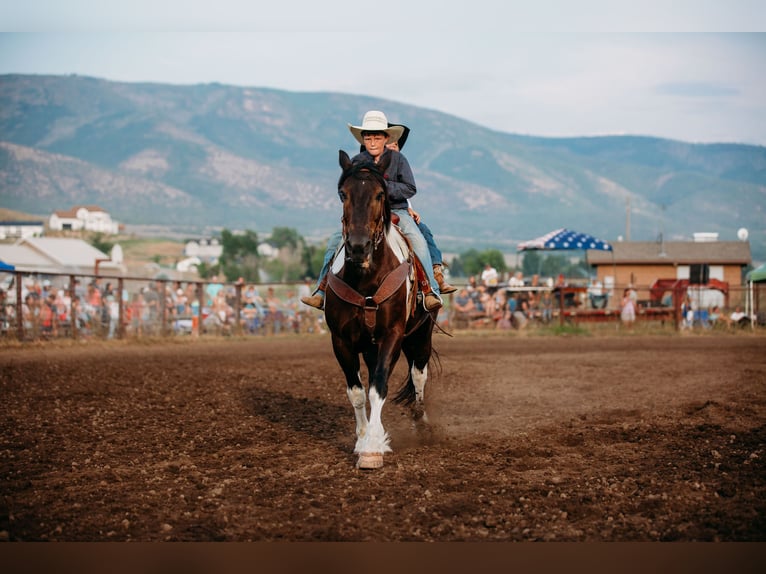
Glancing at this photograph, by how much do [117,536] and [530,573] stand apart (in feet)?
8.15

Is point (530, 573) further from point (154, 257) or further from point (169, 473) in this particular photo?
point (154, 257)

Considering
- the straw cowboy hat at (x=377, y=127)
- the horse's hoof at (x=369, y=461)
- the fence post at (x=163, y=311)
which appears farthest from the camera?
the fence post at (x=163, y=311)

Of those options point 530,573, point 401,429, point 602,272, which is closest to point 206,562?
point 530,573

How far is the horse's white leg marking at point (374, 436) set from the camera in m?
7.59

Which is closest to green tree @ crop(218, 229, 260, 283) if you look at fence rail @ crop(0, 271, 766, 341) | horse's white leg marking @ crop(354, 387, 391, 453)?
fence rail @ crop(0, 271, 766, 341)

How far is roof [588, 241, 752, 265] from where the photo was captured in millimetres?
62844

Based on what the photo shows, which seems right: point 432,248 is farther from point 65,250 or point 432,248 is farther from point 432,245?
point 65,250

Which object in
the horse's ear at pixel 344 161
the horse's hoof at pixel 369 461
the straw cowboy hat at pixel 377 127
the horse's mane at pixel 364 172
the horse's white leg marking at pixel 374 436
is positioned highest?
the straw cowboy hat at pixel 377 127

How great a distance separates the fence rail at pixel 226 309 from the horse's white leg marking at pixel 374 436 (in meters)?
15.3

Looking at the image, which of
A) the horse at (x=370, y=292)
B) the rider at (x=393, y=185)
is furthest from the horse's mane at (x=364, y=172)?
the rider at (x=393, y=185)

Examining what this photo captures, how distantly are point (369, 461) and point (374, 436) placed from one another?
29cm

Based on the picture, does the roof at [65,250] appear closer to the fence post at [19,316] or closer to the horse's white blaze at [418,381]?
the fence post at [19,316]

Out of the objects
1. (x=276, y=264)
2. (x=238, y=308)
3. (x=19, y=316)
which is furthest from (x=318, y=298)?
(x=276, y=264)

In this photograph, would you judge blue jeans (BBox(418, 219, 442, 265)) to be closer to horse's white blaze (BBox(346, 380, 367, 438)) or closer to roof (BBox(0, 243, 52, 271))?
horse's white blaze (BBox(346, 380, 367, 438))
